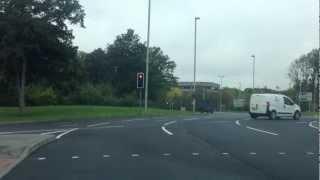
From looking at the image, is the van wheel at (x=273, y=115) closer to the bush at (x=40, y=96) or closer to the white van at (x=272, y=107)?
the white van at (x=272, y=107)

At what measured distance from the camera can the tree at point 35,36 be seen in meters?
55.7

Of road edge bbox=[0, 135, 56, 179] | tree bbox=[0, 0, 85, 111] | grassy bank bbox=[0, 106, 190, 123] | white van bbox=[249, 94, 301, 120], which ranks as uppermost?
tree bbox=[0, 0, 85, 111]

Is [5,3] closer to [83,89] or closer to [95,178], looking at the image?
[83,89]

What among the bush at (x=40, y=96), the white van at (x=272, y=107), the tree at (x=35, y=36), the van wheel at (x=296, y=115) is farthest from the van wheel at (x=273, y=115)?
the bush at (x=40, y=96)

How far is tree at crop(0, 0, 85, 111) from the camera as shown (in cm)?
5572

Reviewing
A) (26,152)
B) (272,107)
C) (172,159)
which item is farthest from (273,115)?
(172,159)

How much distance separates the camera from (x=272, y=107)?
53.2 m

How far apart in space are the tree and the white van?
1625 cm

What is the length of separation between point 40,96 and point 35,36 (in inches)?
1151

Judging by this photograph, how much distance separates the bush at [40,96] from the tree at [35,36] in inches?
865

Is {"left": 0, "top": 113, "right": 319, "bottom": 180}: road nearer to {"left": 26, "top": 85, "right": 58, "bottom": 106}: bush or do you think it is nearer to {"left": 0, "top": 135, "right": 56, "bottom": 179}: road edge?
{"left": 0, "top": 135, "right": 56, "bottom": 179}: road edge

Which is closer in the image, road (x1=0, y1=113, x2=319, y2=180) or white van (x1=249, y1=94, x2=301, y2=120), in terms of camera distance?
road (x1=0, y1=113, x2=319, y2=180)

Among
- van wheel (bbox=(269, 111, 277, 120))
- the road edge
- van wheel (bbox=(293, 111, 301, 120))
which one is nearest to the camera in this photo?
the road edge

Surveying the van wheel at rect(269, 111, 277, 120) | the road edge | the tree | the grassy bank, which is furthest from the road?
the tree
